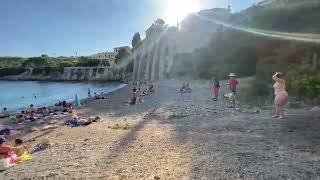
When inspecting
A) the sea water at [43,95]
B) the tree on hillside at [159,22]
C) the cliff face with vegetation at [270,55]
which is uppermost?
the tree on hillside at [159,22]

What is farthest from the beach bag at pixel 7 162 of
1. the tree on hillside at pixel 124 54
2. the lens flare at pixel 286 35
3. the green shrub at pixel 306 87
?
the tree on hillside at pixel 124 54

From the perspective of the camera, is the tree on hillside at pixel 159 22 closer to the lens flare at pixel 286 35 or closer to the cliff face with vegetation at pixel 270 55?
the cliff face with vegetation at pixel 270 55

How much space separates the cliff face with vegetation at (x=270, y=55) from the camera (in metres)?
25.0

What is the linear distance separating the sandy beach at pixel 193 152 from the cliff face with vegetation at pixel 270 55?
6459mm

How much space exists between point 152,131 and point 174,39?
285 ft

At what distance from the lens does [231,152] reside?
11086mm

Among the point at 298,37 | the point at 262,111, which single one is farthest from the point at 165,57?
the point at 262,111

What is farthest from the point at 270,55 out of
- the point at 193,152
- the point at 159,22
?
the point at 159,22

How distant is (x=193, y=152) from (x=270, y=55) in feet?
97.4

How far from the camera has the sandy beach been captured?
31.3 feet

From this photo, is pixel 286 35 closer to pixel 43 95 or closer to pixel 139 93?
pixel 139 93

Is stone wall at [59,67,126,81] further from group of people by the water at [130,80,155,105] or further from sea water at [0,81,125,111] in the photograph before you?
group of people by the water at [130,80,155,105]

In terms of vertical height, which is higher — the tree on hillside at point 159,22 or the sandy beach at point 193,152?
the tree on hillside at point 159,22

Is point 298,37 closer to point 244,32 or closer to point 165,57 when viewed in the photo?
point 244,32
